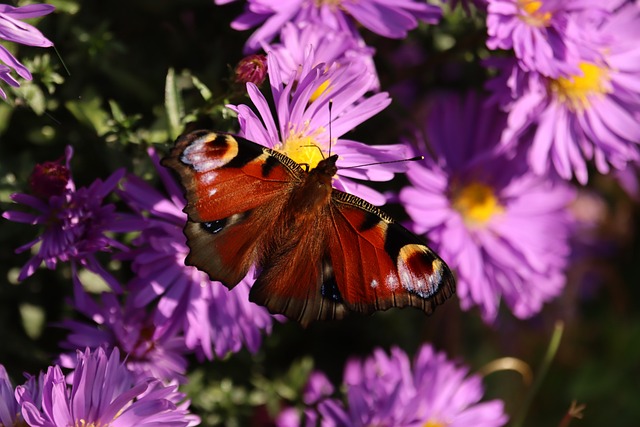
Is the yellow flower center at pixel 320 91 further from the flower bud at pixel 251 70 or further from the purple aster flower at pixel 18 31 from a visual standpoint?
the purple aster flower at pixel 18 31

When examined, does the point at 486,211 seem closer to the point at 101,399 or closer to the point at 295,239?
the point at 295,239

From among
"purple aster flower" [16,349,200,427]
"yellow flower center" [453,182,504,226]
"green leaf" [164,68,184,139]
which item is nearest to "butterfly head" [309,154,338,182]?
"green leaf" [164,68,184,139]

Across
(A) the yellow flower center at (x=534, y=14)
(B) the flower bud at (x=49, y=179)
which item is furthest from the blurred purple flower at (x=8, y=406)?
(A) the yellow flower center at (x=534, y=14)

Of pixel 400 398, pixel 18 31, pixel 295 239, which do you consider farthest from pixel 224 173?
pixel 400 398

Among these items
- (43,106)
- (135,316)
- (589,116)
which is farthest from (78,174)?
(589,116)

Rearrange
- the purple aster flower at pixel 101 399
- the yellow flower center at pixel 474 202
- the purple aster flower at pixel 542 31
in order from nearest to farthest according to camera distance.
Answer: the purple aster flower at pixel 101 399 < the purple aster flower at pixel 542 31 < the yellow flower center at pixel 474 202

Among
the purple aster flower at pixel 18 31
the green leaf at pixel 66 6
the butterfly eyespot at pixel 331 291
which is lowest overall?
the butterfly eyespot at pixel 331 291

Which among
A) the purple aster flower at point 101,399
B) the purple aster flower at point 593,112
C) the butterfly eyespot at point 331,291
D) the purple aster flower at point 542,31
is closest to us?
the purple aster flower at point 101,399
